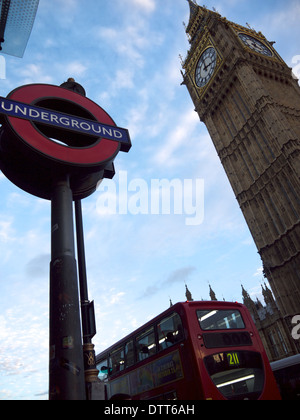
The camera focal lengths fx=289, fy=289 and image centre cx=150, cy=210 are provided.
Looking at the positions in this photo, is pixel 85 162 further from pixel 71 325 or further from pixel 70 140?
pixel 71 325

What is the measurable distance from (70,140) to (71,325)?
4.24 m

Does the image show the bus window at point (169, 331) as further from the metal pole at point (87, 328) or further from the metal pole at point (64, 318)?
the metal pole at point (64, 318)

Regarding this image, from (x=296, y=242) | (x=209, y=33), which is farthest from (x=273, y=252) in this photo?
(x=209, y=33)

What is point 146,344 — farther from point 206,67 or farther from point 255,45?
point 255,45

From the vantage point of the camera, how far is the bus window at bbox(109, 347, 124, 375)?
428 inches

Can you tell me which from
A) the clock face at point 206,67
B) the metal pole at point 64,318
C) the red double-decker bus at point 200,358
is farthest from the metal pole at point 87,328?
the clock face at point 206,67

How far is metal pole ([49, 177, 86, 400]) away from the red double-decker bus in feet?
12.9

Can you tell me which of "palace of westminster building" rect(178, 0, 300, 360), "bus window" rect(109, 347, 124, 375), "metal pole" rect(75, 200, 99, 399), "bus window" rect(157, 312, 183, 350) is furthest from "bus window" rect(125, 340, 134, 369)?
"palace of westminster building" rect(178, 0, 300, 360)

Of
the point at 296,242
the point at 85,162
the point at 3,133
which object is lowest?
the point at 85,162

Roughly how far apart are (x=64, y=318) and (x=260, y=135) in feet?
120

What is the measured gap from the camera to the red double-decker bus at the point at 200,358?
7574 mm

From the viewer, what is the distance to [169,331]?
8812 millimetres

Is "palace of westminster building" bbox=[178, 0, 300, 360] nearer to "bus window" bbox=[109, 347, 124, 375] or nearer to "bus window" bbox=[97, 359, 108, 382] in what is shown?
"bus window" bbox=[97, 359, 108, 382]

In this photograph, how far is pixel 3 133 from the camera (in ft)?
18.6
